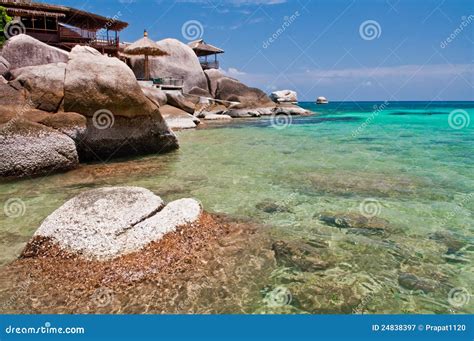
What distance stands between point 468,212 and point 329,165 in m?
4.74

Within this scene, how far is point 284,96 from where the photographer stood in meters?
62.1

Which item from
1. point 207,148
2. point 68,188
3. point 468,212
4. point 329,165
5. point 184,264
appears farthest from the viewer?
point 207,148

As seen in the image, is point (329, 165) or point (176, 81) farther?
point (176, 81)

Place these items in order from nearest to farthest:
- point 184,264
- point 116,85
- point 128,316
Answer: point 128,316, point 184,264, point 116,85

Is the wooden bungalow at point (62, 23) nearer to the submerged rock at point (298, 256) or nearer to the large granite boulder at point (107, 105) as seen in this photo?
the large granite boulder at point (107, 105)

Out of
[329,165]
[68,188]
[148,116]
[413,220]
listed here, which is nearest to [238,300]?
[413,220]

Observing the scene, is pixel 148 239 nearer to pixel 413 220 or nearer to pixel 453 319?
pixel 453 319

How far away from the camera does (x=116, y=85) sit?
1034cm

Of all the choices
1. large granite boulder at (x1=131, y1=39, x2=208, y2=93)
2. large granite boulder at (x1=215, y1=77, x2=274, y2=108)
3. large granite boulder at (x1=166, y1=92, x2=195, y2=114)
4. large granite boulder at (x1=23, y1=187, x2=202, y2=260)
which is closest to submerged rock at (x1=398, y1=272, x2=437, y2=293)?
large granite boulder at (x1=23, y1=187, x2=202, y2=260)

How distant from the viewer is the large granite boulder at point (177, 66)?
124 ft

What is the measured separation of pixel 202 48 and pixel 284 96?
68.4ft

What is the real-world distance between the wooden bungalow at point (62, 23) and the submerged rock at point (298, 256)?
3210cm

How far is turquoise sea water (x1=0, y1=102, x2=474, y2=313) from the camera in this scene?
3996 mm

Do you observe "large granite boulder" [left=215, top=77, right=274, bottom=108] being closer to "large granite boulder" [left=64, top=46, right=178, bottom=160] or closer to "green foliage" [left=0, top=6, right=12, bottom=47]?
"green foliage" [left=0, top=6, right=12, bottom=47]
